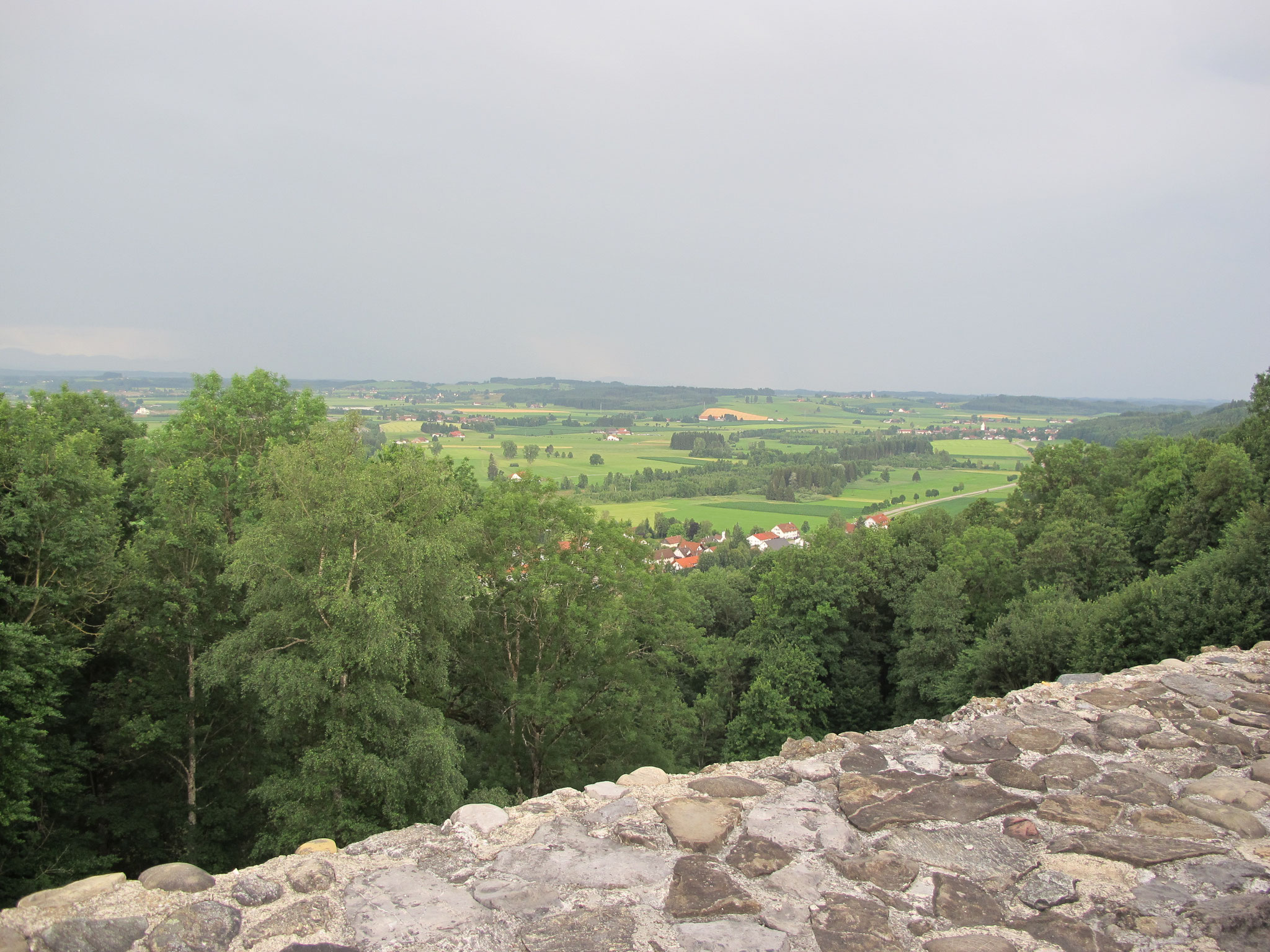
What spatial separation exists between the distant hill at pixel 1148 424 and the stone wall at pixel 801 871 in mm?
64759

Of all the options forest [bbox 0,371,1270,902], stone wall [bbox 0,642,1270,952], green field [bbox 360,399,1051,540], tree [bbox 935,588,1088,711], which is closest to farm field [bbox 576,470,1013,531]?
green field [bbox 360,399,1051,540]

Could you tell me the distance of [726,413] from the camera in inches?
7057

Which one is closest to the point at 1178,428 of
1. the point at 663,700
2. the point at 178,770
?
the point at 663,700

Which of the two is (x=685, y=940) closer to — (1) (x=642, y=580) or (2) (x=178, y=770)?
(1) (x=642, y=580)

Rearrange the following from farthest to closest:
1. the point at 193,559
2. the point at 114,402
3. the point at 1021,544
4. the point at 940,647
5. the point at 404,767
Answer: the point at 1021,544 → the point at 114,402 → the point at 940,647 → the point at 193,559 → the point at 404,767

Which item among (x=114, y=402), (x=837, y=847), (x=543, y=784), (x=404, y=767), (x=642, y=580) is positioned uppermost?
(x=114, y=402)

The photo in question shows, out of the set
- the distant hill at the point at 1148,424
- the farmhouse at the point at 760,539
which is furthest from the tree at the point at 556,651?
the distant hill at the point at 1148,424

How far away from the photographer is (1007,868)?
392 centimetres

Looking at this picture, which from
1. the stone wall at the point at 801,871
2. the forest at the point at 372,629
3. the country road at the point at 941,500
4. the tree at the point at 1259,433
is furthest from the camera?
the country road at the point at 941,500

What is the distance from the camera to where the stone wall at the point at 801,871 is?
3.35 meters

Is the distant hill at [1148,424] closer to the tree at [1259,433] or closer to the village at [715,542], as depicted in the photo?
the village at [715,542]

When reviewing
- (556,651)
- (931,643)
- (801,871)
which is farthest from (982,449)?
(801,871)

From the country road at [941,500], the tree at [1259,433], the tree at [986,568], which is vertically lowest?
the country road at [941,500]

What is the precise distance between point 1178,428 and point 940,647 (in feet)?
230
